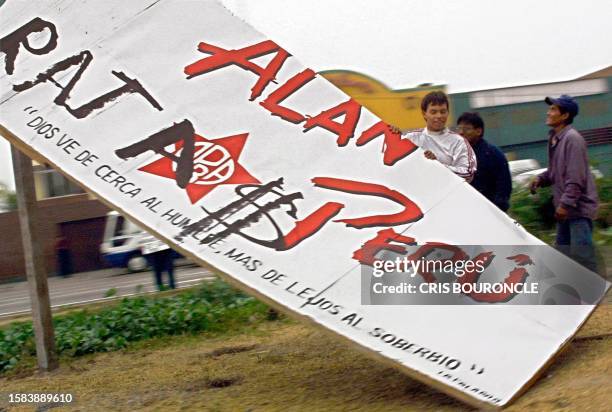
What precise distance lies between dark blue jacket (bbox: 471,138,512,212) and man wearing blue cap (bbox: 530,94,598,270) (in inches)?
15.2

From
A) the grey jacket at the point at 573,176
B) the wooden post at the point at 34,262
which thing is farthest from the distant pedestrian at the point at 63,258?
the grey jacket at the point at 573,176

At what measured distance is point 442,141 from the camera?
6.11 m

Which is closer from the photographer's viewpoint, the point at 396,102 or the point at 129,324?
the point at 129,324

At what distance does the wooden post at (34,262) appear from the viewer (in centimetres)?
688

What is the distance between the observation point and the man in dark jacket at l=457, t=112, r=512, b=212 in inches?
261

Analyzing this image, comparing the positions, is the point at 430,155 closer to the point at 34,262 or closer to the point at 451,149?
the point at 451,149

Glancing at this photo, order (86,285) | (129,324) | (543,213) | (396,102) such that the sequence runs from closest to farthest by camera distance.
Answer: (129,324) < (543,213) < (396,102) < (86,285)

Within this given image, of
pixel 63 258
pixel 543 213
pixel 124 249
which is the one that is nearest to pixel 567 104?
pixel 543 213

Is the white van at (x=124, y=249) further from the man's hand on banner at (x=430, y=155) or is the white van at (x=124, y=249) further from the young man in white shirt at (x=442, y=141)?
the man's hand on banner at (x=430, y=155)

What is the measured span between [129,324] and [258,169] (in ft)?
10.4

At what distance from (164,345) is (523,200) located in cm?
506

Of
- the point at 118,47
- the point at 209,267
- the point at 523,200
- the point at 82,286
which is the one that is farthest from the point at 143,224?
the point at 82,286

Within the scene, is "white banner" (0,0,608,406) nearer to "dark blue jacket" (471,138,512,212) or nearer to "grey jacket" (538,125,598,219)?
"grey jacket" (538,125,598,219)

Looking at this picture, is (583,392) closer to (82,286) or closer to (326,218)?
(326,218)
